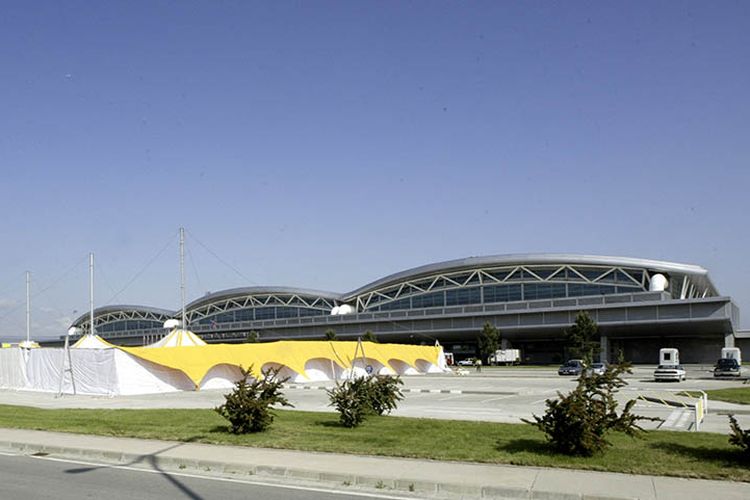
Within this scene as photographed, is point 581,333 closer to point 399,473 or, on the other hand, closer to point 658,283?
point 658,283

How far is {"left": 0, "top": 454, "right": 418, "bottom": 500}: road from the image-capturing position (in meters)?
10.4

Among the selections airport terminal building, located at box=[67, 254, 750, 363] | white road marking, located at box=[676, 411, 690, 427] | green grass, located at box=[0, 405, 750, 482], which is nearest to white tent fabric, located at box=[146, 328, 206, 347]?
green grass, located at box=[0, 405, 750, 482]

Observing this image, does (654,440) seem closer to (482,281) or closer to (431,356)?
(431,356)

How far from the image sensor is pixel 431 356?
228 ft

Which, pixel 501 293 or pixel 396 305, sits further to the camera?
pixel 396 305

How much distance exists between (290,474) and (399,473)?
1842mm

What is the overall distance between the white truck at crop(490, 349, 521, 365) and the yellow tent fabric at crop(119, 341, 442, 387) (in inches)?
1086

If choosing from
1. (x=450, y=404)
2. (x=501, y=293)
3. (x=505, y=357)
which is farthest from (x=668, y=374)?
(x=501, y=293)

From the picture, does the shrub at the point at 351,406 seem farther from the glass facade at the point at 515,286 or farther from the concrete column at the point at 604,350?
the glass facade at the point at 515,286

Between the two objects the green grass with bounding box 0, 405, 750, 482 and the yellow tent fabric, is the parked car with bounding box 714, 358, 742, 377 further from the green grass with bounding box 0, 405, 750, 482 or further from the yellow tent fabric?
the green grass with bounding box 0, 405, 750, 482

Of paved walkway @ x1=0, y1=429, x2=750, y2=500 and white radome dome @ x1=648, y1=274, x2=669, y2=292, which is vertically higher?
white radome dome @ x1=648, y1=274, x2=669, y2=292

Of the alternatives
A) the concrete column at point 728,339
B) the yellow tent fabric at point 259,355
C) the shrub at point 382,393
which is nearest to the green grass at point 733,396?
the shrub at point 382,393

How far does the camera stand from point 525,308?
92188 millimetres

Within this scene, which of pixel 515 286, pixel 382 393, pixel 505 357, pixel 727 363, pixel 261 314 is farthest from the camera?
pixel 261 314
